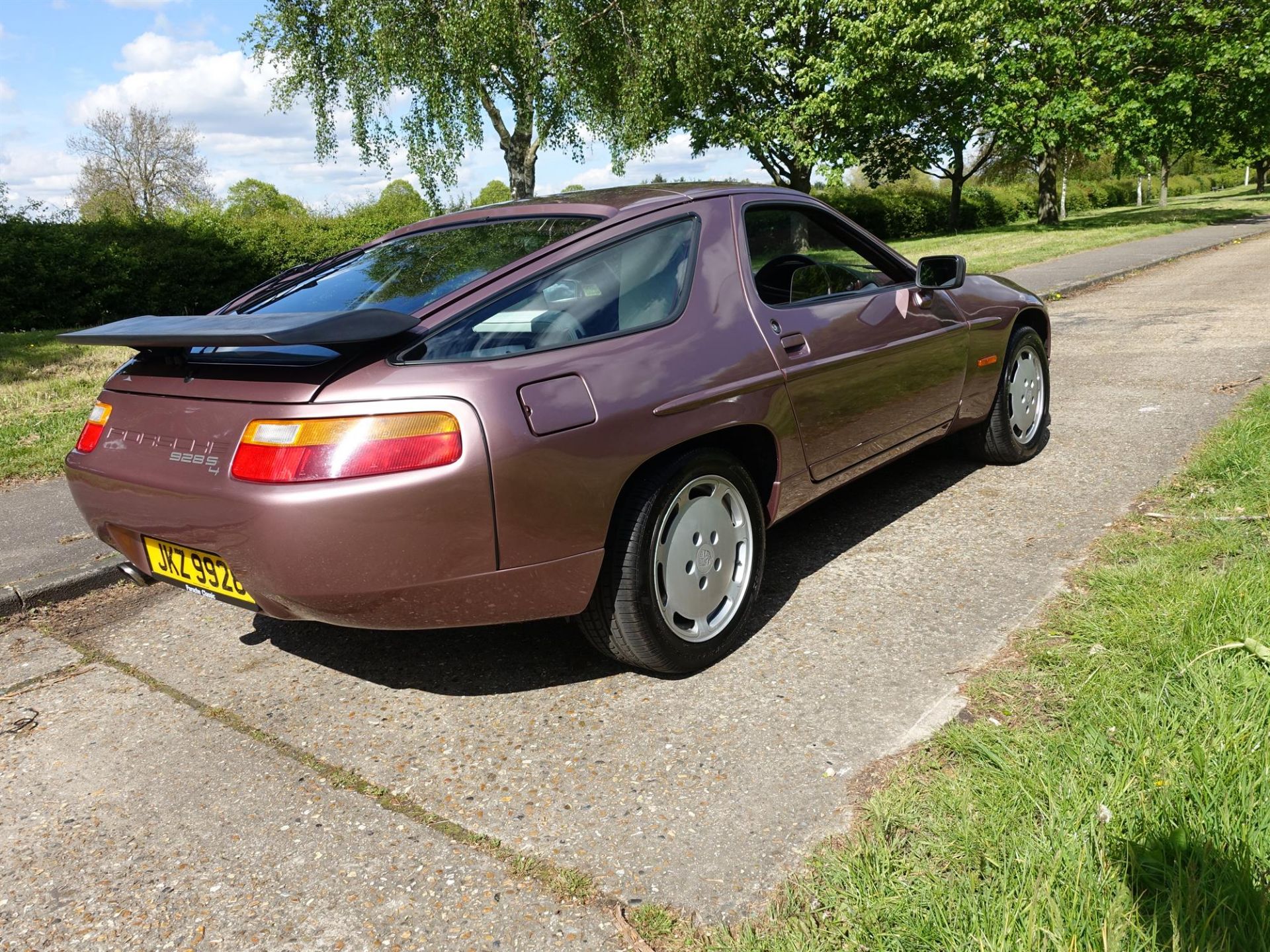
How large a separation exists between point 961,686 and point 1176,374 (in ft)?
18.1

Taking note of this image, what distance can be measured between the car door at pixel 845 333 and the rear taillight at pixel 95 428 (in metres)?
2.27

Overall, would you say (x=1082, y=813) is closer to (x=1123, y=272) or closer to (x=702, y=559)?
(x=702, y=559)

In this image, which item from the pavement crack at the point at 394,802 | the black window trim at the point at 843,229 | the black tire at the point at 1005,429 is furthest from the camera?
the black tire at the point at 1005,429

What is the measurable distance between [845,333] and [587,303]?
1.29 metres

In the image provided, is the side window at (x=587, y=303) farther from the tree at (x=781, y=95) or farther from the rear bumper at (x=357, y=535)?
the tree at (x=781, y=95)

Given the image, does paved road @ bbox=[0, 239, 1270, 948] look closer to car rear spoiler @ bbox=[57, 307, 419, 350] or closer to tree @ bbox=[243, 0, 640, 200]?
car rear spoiler @ bbox=[57, 307, 419, 350]

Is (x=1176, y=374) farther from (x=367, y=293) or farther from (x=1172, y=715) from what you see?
(x=367, y=293)

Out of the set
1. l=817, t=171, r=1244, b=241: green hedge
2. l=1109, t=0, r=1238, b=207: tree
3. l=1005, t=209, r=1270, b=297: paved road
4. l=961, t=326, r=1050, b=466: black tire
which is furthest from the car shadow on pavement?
l=1109, t=0, r=1238, b=207: tree

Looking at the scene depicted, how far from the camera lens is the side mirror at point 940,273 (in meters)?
4.46

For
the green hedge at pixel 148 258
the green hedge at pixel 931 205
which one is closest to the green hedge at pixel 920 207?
the green hedge at pixel 931 205

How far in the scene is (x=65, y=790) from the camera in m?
2.83

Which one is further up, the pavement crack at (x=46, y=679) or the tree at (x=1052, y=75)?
the tree at (x=1052, y=75)

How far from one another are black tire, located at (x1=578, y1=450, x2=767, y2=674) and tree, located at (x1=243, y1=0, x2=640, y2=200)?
1725 centimetres

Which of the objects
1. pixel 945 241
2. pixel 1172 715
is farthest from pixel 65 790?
pixel 945 241
